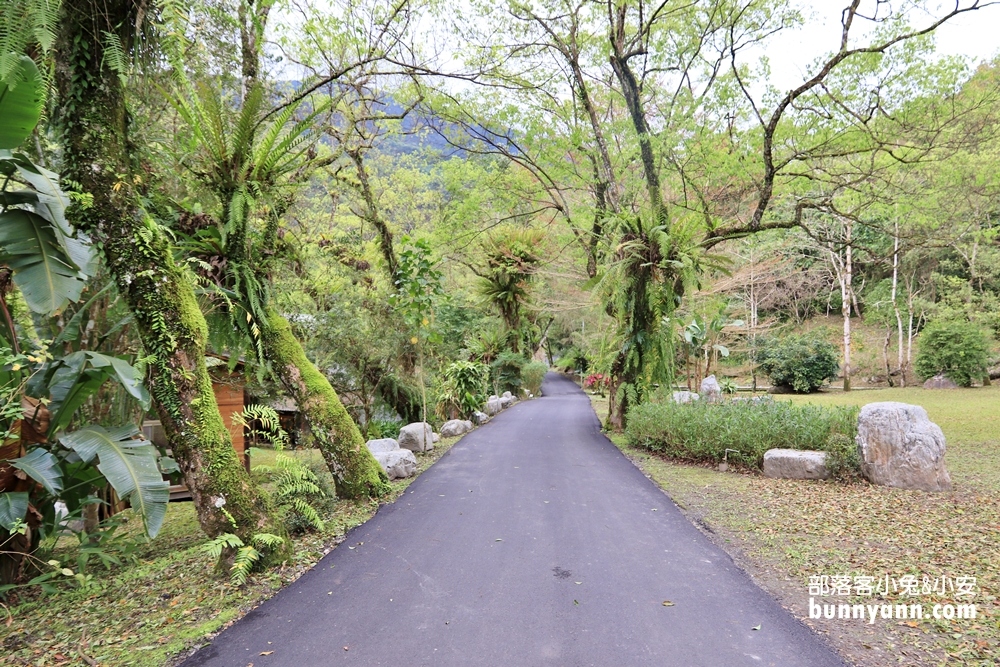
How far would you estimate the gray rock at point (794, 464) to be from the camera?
21.4ft

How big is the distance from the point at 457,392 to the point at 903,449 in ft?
30.6

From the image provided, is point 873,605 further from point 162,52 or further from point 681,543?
point 162,52

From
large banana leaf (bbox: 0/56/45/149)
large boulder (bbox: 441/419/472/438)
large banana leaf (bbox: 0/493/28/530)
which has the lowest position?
large boulder (bbox: 441/419/472/438)

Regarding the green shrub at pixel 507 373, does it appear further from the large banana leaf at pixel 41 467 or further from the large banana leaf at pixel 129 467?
the large banana leaf at pixel 41 467

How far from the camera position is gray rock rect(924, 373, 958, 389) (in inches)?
724

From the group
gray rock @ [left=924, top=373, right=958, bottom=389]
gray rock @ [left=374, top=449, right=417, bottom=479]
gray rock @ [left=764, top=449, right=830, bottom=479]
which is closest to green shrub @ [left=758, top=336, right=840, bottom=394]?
gray rock @ [left=924, top=373, right=958, bottom=389]

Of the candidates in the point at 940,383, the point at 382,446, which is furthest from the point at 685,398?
the point at 940,383

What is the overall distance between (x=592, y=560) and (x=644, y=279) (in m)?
7.08

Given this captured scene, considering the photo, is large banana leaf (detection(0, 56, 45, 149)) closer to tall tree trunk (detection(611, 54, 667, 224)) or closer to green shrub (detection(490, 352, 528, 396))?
tall tree trunk (detection(611, 54, 667, 224))

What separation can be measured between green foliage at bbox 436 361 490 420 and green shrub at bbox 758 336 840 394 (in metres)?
15.6

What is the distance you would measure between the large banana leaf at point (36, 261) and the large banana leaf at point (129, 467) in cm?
99

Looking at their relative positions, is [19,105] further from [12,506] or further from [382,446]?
[382,446]

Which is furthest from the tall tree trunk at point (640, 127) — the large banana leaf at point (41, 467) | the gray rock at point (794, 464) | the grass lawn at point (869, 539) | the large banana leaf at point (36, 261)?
the large banana leaf at point (41, 467)

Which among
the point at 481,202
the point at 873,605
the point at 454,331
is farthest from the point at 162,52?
the point at 454,331
